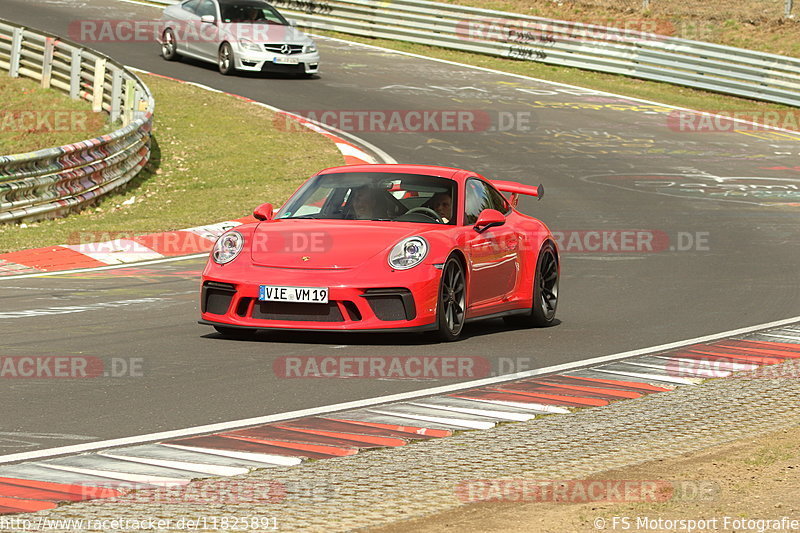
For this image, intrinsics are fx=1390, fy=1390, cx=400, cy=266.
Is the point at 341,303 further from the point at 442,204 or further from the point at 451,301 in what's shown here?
the point at 442,204

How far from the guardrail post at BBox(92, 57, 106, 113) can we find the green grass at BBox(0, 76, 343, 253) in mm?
1102

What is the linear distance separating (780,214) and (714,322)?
8.43 metres

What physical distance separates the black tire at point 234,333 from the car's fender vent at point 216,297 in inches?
5.9

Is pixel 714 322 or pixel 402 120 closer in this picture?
pixel 714 322

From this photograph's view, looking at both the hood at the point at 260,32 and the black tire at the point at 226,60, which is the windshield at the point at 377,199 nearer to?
the hood at the point at 260,32

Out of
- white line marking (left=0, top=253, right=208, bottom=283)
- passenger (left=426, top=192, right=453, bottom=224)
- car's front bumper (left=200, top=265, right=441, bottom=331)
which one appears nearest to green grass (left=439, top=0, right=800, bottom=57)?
white line marking (left=0, top=253, right=208, bottom=283)

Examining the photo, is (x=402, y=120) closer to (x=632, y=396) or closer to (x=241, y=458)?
(x=632, y=396)

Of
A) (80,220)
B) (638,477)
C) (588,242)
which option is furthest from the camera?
(80,220)

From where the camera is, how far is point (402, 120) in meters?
26.1

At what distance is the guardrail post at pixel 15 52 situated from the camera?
93.6 feet

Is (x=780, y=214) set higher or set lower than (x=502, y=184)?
lower

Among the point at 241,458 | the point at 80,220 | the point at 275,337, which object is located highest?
the point at 241,458

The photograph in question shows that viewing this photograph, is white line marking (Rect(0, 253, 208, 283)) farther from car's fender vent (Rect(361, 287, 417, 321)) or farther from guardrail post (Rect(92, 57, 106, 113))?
guardrail post (Rect(92, 57, 106, 113))

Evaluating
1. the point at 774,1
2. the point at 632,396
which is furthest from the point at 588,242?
the point at 774,1
